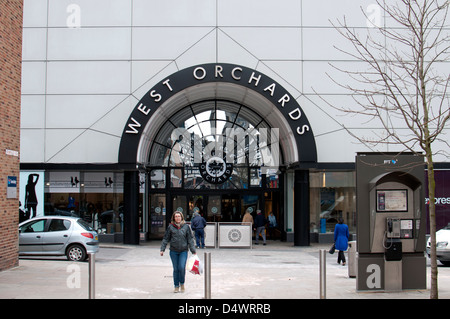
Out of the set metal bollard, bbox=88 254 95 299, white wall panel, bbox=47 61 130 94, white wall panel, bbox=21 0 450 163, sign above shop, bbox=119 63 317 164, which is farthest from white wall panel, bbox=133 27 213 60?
metal bollard, bbox=88 254 95 299

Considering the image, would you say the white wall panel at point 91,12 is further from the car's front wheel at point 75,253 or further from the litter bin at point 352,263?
the litter bin at point 352,263

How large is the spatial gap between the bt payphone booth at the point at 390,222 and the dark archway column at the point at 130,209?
12.5m

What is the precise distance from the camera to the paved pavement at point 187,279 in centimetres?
1033

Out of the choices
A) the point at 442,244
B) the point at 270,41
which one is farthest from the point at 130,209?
the point at 442,244

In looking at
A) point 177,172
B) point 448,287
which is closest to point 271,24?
point 177,172

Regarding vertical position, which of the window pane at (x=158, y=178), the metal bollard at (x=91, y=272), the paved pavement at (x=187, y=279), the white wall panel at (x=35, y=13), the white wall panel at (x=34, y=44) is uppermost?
the white wall panel at (x=35, y=13)

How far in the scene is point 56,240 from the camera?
15859 mm

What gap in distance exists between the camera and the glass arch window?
952 inches

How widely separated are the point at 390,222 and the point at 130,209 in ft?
42.3

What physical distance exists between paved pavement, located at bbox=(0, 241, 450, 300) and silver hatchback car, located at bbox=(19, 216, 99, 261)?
355 mm

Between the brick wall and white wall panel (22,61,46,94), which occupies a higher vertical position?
white wall panel (22,61,46,94)

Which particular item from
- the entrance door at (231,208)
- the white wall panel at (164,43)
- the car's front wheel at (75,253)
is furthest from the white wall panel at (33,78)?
the entrance door at (231,208)

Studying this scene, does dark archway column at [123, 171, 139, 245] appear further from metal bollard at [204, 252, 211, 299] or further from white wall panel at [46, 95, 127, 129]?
metal bollard at [204, 252, 211, 299]
